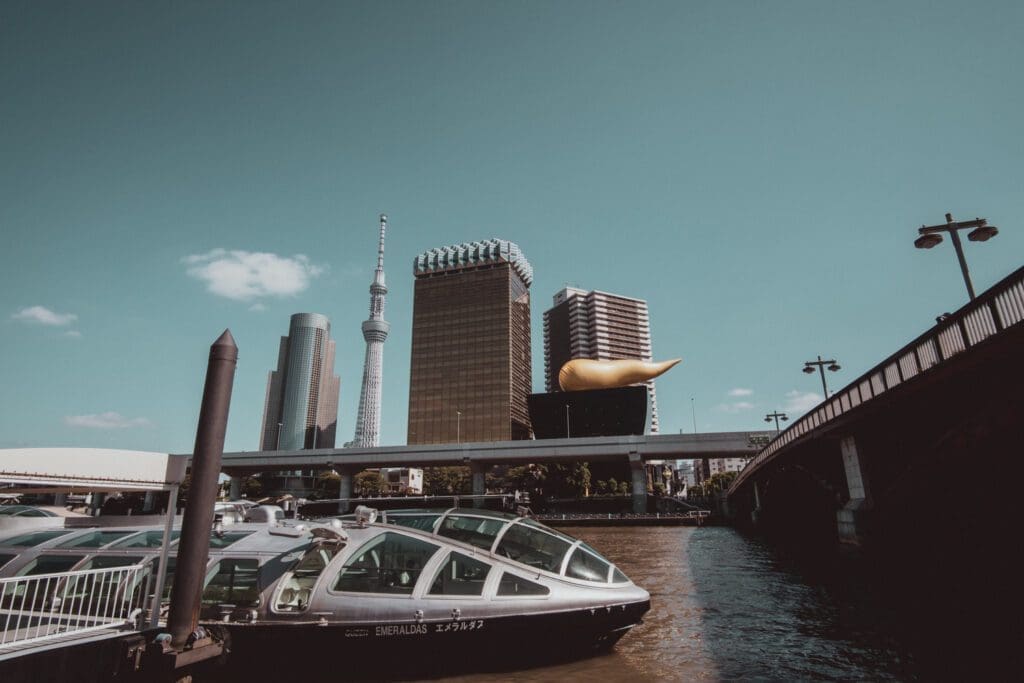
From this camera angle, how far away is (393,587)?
30.9 feet

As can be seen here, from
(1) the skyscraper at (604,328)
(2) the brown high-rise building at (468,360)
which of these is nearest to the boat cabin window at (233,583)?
(2) the brown high-rise building at (468,360)

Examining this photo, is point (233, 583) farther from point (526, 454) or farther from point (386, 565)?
point (526, 454)

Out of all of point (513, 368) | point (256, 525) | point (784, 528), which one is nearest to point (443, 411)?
point (513, 368)

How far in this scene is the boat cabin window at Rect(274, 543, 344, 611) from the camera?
9406 mm

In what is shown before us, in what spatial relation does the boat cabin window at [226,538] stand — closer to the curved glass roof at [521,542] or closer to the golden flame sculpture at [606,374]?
the curved glass roof at [521,542]

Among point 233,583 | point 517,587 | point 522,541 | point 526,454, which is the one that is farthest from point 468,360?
point 517,587

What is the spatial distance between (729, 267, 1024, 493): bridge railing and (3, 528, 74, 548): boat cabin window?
20.6 m

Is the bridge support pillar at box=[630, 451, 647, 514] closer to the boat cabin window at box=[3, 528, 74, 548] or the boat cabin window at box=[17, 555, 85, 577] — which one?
the boat cabin window at box=[3, 528, 74, 548]

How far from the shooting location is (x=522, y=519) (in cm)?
1108

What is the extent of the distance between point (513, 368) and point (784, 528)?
12804cm

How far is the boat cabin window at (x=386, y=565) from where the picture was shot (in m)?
9.42

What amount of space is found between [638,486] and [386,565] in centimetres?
6630

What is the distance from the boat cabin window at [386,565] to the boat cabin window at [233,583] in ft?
5.64

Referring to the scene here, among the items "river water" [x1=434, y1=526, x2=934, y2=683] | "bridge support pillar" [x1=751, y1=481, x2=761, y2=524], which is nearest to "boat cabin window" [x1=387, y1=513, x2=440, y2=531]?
"river water" [x1=434, y1=526, x2=934, y2=683]
